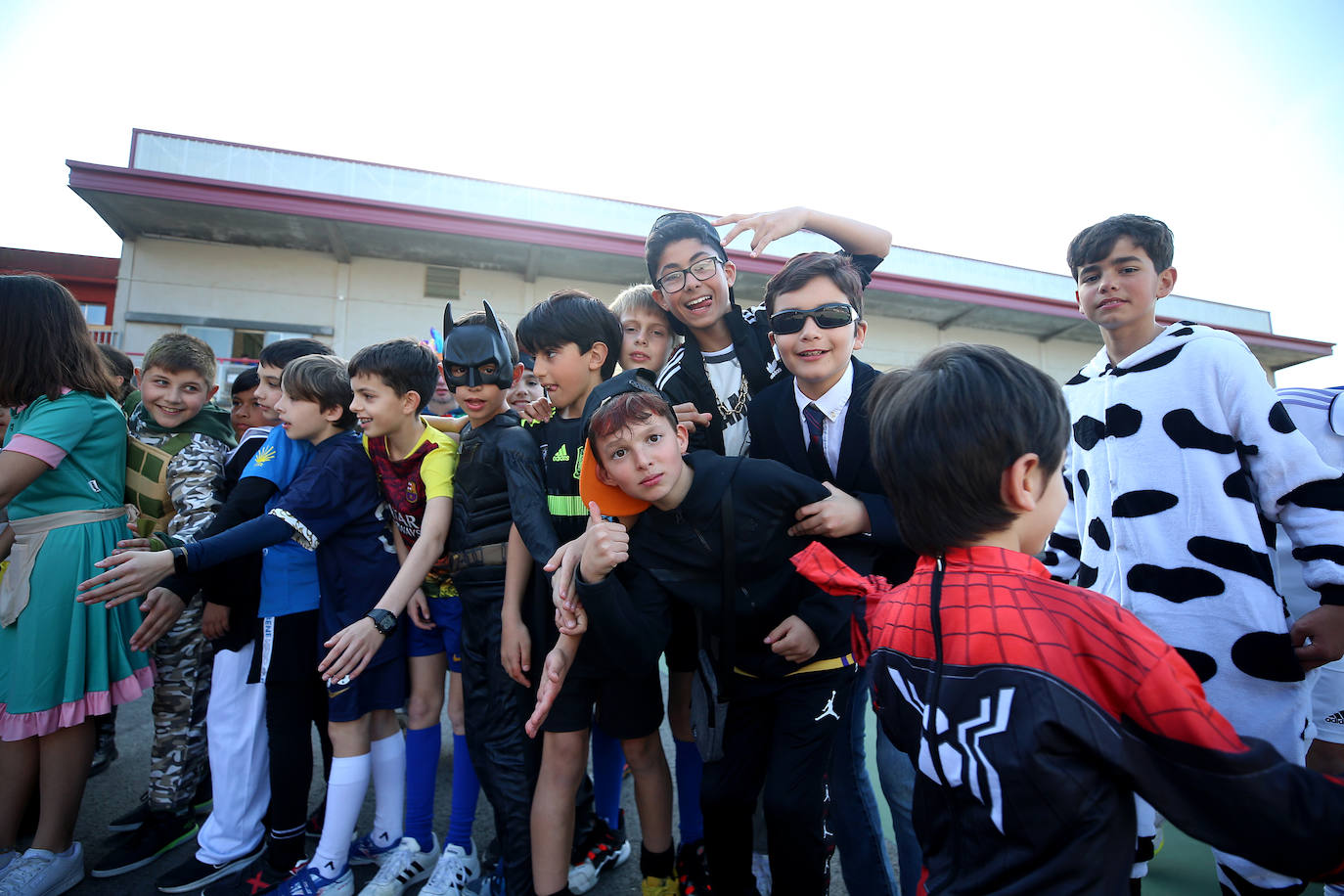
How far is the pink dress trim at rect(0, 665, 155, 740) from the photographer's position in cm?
235

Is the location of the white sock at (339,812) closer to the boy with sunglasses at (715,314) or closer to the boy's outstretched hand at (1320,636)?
the boy with sunglasses at (715,314)

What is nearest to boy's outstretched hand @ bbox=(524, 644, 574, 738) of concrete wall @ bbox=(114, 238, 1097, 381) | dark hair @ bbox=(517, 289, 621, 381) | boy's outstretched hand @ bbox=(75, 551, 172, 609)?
dark hair @ bbox=(517, 289, 621, 381)

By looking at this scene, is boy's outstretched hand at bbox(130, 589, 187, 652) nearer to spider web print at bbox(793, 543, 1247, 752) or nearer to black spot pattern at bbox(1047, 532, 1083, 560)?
spider web print at bbox(793, 543, 1247, 752)

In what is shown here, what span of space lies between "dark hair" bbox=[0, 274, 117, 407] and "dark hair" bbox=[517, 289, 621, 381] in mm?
1954

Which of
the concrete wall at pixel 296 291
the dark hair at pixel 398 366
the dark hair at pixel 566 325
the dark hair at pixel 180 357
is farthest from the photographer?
the concrete wall at pixel 296 291

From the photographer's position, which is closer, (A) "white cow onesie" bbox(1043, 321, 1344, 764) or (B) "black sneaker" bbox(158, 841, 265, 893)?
(A) "white cow onesie" bbox(1043, 321, 1344, 764)

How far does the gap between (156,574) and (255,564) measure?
1.39ft

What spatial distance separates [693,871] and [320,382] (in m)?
2.47

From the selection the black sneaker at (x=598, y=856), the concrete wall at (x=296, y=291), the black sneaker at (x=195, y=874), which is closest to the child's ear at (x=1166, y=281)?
the black sneaker at (x=598, y=856)

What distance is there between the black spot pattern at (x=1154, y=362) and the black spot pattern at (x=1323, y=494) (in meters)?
0.46

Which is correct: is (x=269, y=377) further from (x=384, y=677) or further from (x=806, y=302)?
(x=806, y=302)

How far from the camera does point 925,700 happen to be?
3.54ft

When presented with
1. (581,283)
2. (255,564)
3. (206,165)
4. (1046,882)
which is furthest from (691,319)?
(206,165)

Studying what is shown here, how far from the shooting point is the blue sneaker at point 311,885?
2.22 meters
